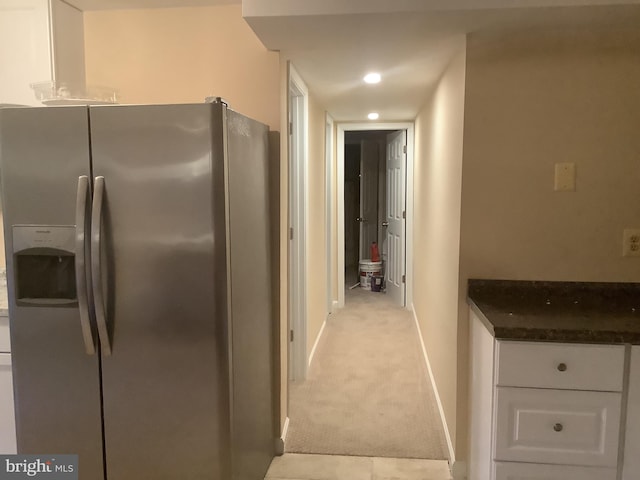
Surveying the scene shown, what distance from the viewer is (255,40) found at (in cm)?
240

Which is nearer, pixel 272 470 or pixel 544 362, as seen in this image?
pixel 544 362

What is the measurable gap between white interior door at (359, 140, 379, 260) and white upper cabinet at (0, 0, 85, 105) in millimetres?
4715

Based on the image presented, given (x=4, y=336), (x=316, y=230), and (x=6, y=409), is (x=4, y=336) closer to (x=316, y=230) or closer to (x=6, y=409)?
(x=6, y=409)

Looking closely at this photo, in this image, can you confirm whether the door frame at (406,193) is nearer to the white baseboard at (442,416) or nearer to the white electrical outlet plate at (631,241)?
the white baseboard at (442,416)

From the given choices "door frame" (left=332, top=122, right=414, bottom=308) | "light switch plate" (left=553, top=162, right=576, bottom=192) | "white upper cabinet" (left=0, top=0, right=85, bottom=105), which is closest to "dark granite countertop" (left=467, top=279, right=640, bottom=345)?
"light switch plate" (left=553, top=162, right=576, bottom=192)

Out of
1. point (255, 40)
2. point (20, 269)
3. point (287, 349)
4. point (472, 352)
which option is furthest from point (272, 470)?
point (255, 40)

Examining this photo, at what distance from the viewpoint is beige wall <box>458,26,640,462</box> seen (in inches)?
82.1

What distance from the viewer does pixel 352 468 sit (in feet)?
8.03

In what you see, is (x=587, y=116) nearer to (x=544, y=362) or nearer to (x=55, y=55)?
(x=544, y=362)

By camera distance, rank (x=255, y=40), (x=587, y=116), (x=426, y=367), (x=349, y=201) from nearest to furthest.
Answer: (x=587, y=116) → (x=255, y=40) → (x=426, y=367) → (x=349, y=201)

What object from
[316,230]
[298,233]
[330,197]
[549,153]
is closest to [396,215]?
[330,197]

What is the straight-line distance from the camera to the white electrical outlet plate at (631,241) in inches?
84.4

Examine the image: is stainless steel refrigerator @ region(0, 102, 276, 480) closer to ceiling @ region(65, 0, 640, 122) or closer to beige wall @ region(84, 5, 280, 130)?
ceiling @ region(65, 0, 640, 122)

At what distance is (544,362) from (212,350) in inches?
47.1
